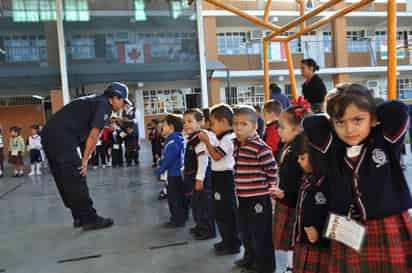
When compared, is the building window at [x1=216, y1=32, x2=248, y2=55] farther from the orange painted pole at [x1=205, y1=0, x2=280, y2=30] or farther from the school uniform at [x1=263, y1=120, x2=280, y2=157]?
the school uniform at [x1=263, y1=120, x2=280, y2=157]

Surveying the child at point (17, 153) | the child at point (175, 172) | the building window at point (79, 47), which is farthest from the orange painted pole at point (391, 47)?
the child at point (17, 153)

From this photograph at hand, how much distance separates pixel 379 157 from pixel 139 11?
26.2 ft

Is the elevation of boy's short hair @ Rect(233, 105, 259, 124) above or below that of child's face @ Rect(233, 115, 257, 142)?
above

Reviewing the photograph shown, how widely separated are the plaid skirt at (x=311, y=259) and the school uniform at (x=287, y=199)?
1.12 ft

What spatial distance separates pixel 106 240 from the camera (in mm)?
3980

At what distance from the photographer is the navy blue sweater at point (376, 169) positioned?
1.63 m

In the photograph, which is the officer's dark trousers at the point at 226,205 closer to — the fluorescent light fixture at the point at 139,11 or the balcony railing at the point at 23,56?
the fluorescent light fixture at the point at 139,11

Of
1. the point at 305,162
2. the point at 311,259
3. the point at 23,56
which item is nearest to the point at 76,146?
the point at 305,162

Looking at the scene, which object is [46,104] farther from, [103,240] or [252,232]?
[252,232]

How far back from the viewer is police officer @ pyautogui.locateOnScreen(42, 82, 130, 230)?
4.36 metres

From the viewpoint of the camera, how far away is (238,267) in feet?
9.95

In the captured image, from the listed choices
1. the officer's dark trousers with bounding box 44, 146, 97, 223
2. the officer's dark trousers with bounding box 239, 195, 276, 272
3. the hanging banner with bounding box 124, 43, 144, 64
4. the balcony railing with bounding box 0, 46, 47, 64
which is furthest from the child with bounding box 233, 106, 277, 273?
the balcony railing with bounding box 0, 46, 47, 64

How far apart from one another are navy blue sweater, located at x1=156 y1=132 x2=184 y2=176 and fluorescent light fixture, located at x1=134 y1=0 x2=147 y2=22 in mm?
5165

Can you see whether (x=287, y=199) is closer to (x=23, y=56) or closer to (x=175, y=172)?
(x=175, y=172)
